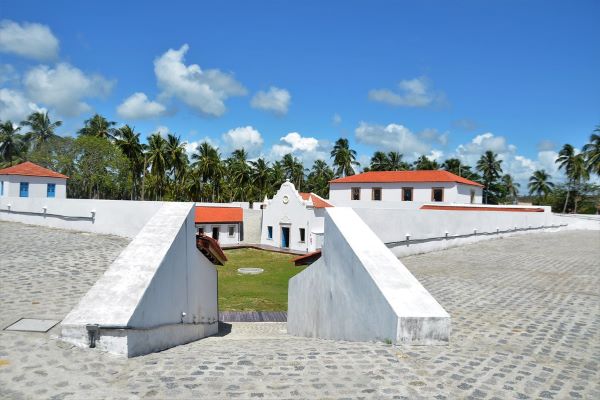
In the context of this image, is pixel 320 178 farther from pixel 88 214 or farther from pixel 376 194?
pixel 88 214

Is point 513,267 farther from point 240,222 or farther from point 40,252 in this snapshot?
point 240,222

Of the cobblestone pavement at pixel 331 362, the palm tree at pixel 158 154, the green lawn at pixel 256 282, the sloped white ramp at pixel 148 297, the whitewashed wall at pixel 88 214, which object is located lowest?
the green lawn at pixel 256 282

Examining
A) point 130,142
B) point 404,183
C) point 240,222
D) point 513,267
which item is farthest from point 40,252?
point 130,142

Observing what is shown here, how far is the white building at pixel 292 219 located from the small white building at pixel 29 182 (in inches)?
611

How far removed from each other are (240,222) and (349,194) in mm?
11972

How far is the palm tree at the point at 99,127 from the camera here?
47.6 meters

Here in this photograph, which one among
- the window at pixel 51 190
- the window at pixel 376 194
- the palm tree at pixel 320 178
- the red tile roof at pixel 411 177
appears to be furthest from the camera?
the palm tree at pixel 320 178

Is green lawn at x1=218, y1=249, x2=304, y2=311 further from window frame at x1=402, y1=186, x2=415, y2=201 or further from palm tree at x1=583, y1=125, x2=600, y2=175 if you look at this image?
palm tree at x1=583, y1=125, x2=600, y2=175

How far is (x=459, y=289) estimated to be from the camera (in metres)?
8.46

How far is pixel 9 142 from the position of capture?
4550cm

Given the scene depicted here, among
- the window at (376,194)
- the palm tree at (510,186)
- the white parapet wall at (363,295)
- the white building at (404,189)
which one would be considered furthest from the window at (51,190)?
the palm tree at (510,186)

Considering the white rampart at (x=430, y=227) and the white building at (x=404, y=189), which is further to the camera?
the white building at (x=404, y=189)

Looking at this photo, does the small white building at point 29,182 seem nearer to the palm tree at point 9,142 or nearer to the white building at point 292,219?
the white building at point 292,219

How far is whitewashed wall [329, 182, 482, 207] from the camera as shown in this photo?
3509 centimetres
